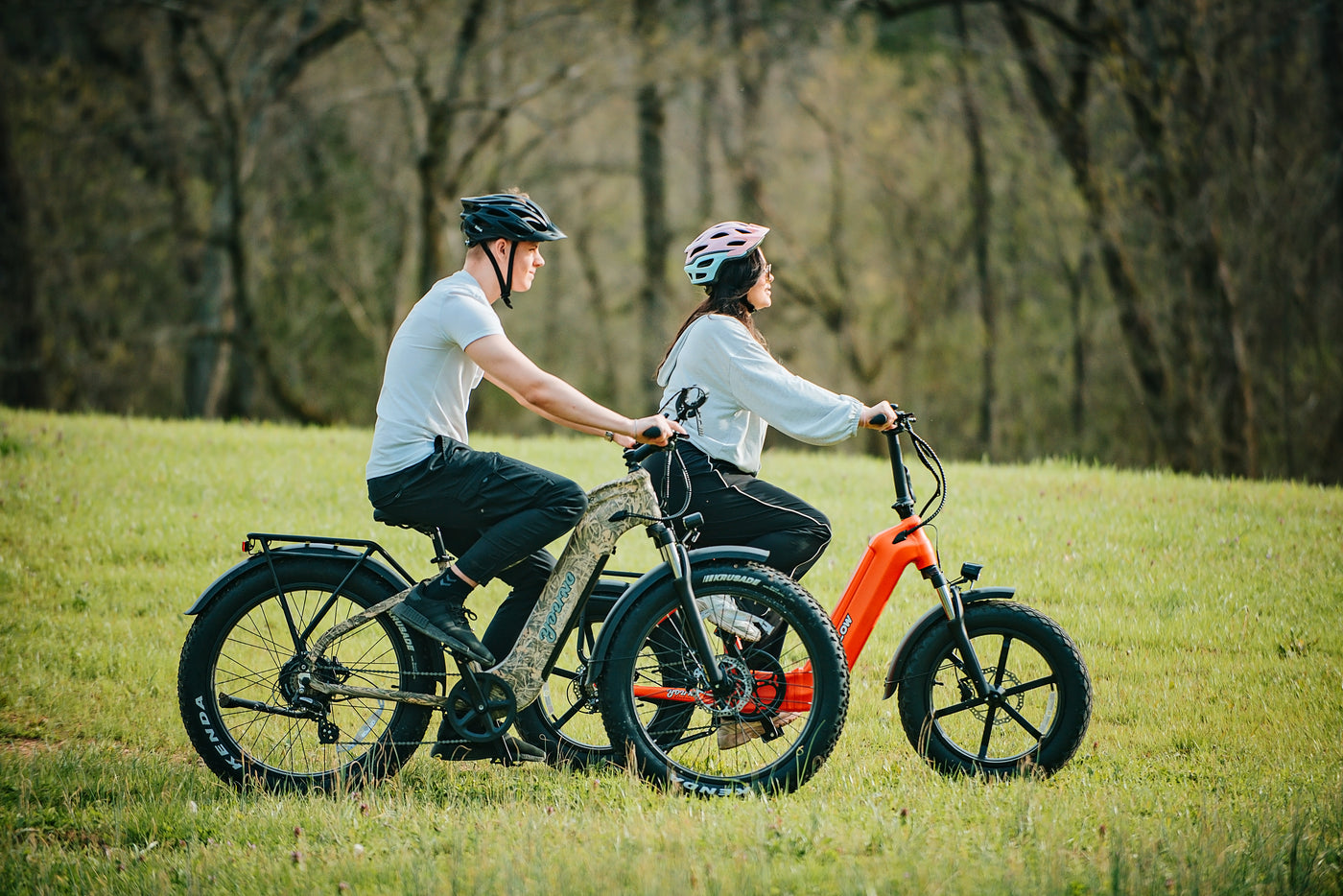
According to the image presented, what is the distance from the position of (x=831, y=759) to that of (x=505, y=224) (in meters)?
2.87

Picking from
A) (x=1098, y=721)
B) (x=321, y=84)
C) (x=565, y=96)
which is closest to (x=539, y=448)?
(x=1098, y=721)

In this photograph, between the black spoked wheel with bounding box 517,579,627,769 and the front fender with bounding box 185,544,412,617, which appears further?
the black spoked wheel with bounding box 517,579,627,769

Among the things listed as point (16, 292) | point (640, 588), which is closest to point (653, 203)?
point (16, 292)

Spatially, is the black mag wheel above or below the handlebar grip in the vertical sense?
below

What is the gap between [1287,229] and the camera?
18.1 m

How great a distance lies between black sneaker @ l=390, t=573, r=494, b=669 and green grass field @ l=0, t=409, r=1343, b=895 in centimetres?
63

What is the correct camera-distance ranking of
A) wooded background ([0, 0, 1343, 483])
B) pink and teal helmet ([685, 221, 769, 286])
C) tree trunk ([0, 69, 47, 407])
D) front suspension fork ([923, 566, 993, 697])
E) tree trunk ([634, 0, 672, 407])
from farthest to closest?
tree trunk ([634, 0, 672, 407])
tree trunk ([0, 69, 47, 407])
wooded background ([0, 0, 1343, 483])
pink and teal helmet ([685, 221, 769, 286])
front suspension fork ([923, 566, 993, 697])

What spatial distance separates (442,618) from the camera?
4770mm

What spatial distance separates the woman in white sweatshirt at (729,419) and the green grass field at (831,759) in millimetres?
1087

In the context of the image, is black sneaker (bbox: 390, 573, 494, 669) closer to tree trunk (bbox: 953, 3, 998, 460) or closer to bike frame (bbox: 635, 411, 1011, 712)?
bike frame (bbox: 635, 411, 1011, 712)

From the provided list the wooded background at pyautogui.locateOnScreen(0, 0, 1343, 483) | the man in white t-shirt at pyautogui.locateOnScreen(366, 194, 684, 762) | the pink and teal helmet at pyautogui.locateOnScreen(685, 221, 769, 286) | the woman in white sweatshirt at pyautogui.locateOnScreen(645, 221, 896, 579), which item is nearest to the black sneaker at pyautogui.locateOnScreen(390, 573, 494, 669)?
the man in white t-shirt at pyautogui.locateOnScreen(366, 194, 684, 762)

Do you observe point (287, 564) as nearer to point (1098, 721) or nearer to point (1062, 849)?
point (1062, 849)

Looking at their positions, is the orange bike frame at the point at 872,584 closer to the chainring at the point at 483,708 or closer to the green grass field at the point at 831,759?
the green grass field at the point at 831,759

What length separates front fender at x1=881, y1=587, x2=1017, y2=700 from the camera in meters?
4.80
